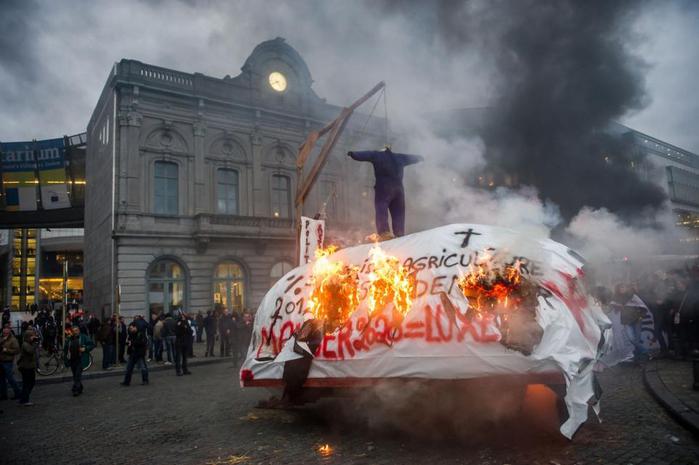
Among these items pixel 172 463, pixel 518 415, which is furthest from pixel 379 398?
pixel 172 463

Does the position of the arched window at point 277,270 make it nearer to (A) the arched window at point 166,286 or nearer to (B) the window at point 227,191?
(B) the window at point 227,191

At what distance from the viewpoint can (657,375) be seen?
8586 millimetres

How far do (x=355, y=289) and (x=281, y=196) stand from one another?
886 inches

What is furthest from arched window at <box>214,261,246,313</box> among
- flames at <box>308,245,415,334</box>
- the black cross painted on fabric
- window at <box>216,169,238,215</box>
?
the black cross painted on fabric

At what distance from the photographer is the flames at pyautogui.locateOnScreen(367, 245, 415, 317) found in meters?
5.67

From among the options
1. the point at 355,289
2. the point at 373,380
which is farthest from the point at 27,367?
the point at 373,380

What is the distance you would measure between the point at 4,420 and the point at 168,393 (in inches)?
120

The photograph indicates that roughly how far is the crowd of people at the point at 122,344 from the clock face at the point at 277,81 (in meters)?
14.4

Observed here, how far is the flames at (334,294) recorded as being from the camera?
239 inches

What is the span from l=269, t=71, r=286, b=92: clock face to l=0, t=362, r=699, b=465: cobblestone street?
22.5 m

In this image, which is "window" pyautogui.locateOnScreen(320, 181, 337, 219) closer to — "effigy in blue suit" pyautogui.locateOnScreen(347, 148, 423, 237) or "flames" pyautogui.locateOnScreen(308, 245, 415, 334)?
"effigy in blue suit" pyautogui.locateOnScreen(347, 148, 423, 237)

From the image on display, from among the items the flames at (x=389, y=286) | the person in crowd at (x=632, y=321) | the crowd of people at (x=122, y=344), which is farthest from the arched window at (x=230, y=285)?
the flames at (x=389, y=286)

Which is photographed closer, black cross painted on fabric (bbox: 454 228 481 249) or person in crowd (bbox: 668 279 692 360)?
black cross painted on fabric (bbox: 454 228 481 249)

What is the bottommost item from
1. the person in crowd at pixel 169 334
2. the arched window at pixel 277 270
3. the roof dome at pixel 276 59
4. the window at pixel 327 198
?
the person in crowd at pixel 169 334
